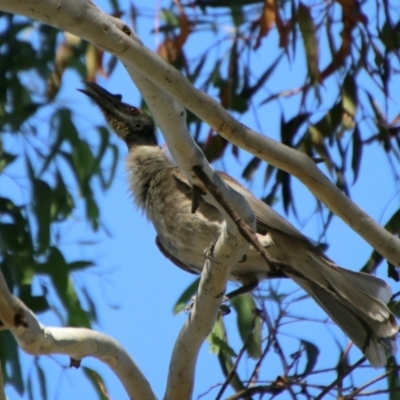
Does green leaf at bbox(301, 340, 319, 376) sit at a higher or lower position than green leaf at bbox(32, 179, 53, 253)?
lower

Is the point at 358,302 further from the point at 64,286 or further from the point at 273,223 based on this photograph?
the point at 64,286

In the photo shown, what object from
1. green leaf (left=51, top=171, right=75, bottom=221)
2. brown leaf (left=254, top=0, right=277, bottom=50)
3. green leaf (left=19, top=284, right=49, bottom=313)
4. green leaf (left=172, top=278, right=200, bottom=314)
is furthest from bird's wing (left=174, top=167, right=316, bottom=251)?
green leaf (left=51, top=171, right=75, bottom=221)

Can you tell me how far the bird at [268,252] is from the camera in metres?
3.36

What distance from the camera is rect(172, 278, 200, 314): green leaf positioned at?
4008 mm

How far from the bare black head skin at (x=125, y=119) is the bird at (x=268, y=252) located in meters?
0.40

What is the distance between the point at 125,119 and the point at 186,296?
3.15 feet

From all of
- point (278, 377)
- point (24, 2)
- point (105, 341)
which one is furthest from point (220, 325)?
point (24, 2)

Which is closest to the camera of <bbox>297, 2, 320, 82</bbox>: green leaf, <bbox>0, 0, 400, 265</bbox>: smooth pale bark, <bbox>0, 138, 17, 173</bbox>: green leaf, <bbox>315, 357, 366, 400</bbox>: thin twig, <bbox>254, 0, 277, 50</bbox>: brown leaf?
<bbox>0, 0, 400, 265</bbox>: smooth pale bark

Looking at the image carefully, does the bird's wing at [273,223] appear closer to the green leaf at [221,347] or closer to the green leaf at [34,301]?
the green leaf at [221,347]

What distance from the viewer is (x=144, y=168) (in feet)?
13.3

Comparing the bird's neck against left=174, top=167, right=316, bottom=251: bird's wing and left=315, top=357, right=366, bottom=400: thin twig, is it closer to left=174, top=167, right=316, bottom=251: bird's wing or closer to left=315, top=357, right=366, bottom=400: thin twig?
left=174, top=167, right=316, bottom=251: bird's wing

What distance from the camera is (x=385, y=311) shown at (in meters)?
3.35

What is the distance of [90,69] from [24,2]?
2.45m

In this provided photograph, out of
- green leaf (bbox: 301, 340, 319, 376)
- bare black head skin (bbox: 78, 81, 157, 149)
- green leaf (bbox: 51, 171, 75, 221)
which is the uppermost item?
bare black head skin (bbox: 78, 81, 157, 149)
